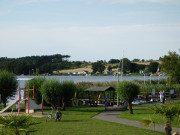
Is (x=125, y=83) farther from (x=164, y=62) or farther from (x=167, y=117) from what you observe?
(x=164, y=62)

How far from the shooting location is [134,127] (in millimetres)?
21047

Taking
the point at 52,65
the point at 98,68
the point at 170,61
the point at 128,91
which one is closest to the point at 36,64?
the point at 52,65

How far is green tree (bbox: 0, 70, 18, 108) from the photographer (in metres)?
38.2

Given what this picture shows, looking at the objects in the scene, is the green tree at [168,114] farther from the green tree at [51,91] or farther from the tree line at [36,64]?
the tree line at [36,64]

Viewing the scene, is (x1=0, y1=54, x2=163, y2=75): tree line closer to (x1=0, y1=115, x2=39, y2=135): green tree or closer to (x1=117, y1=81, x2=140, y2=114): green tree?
(x1=117, y1=81, x2=140, y2=114): green tree

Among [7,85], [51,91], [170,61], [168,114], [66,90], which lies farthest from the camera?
[170,61]

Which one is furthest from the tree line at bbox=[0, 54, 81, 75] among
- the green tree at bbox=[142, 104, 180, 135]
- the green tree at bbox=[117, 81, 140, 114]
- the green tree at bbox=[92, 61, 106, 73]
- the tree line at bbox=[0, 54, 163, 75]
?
the green tree at bbox=[142, 104, 180, 135]

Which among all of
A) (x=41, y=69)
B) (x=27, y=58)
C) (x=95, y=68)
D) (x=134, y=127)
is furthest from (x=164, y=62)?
(x=27, y=58)

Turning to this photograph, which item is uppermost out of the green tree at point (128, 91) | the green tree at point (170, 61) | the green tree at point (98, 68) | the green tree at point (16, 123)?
the green tree at point (98, 68)

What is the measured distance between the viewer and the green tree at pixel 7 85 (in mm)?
38188

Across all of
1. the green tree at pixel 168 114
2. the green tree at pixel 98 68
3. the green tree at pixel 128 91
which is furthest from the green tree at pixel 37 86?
the green tree at pixel 98 68

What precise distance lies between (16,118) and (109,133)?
7679mm

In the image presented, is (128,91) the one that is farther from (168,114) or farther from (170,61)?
(170,61)

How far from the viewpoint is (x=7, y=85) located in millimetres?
38469
